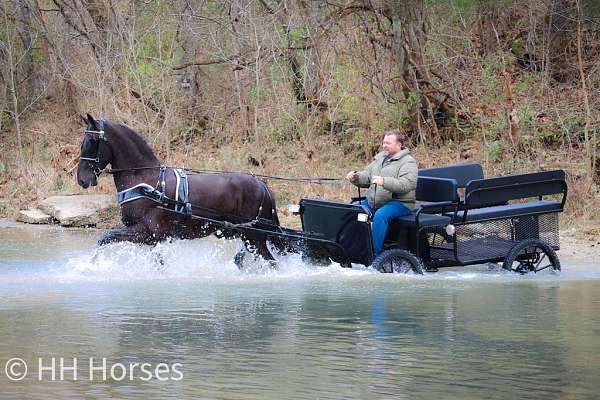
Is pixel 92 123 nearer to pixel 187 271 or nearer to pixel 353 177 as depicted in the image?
pixel 187 271

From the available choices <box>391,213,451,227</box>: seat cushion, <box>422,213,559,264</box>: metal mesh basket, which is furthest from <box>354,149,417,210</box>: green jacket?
<box>422,213,559,264</box>: metal mesh basket

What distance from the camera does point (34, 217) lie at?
19.3m

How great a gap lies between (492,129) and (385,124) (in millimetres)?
2156

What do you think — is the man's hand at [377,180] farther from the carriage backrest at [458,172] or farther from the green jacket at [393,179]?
the carriage backrest at [458,172]

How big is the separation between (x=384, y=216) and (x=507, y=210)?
4.90ft

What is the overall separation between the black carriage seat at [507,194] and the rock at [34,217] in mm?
9490

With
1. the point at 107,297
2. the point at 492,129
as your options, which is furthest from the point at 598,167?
the point at 107,297

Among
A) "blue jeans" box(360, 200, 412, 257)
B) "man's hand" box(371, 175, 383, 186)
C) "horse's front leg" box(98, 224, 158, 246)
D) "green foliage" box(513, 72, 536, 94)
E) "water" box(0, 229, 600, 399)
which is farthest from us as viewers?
"green foliage" box(513, 72, 536, 94)

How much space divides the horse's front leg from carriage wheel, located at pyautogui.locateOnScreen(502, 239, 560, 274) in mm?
3836

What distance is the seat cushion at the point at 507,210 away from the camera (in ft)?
38.3

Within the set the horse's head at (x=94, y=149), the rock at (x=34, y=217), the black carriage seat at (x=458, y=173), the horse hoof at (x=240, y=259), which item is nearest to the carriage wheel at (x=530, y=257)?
the black carriage seat at (x=458, y=173)

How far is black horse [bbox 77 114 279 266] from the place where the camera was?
1166cm

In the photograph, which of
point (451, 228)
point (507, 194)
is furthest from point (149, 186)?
point (507, 194)

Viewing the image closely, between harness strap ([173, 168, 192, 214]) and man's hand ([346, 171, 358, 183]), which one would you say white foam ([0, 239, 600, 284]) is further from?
man's hand ([346, 171, 358, 183])
